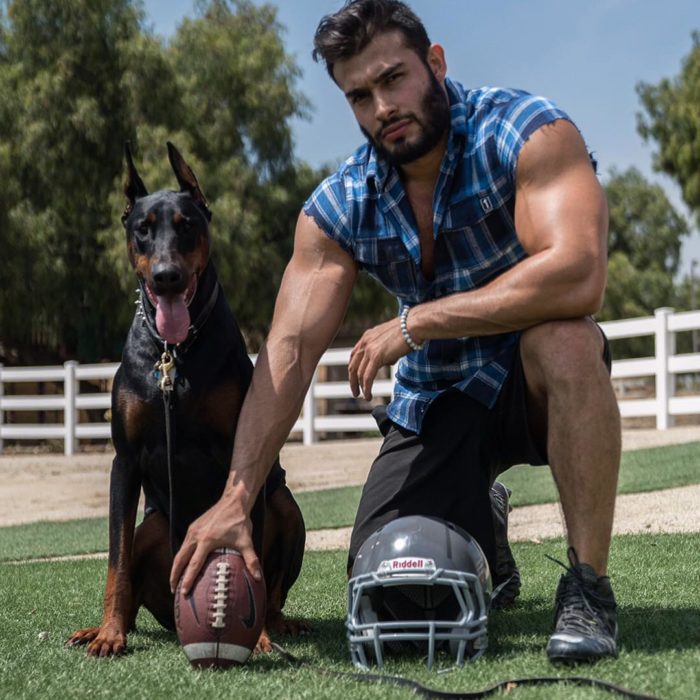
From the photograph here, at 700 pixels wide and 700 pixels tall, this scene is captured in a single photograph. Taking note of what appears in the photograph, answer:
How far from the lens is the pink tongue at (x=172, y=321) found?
3510mm

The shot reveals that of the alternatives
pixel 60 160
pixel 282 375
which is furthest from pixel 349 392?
pixel 282 375

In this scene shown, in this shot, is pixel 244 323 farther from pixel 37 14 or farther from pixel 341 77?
pixel 341 77

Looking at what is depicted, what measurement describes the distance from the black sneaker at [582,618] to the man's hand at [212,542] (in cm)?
83

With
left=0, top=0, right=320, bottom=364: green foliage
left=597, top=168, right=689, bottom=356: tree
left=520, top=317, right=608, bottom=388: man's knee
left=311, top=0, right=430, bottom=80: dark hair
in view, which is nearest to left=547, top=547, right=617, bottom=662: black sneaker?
left=520, top=317, right=608, bottom=388: man's knee

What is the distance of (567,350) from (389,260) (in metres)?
0.69

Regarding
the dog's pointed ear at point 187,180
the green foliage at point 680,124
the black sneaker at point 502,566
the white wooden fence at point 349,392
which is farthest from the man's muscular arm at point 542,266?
the green foliage at point 680,124

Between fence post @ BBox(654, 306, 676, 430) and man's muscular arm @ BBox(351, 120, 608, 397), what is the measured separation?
33.5 ft

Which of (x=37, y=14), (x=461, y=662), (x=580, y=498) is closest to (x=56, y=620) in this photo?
(x=461, y=662)

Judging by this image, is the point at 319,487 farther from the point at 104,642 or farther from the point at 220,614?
the point at 220,614

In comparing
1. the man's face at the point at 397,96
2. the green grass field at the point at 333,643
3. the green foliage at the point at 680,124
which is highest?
the green foliage at the point at 680,124

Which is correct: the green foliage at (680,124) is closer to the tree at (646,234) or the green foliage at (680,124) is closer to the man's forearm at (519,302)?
the tree at (646,234)

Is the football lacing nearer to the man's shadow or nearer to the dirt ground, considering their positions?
Answer: the man's shadow

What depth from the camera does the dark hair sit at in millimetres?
3174

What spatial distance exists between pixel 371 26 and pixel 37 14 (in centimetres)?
2055
